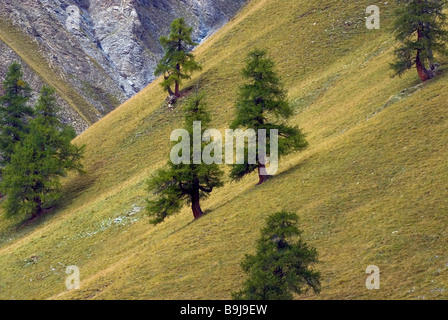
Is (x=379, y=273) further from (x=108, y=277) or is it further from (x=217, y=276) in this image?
(x=108, y=277)

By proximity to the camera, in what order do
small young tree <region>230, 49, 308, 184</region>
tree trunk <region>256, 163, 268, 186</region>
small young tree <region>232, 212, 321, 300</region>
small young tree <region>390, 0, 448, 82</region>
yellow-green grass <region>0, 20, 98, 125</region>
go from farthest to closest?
1. yellow-green grass <region>0, 20, 98, 125</region>
2. small young tree <region>390, 0, 448, 82</region>
3. tree trunk <region>256, 163, 268, 186</region>
4. small young tree <region>230, 49, 308, 184</region>
5. small young tree <region>232, 212, 321, 300</region>

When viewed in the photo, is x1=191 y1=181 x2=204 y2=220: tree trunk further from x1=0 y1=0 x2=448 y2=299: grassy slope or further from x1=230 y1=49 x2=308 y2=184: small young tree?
x1=230 y1=49 x2=308 y2=184: small young tree

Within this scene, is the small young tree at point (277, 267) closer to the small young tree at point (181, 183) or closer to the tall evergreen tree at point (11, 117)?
the small young tree at point (181, 183)

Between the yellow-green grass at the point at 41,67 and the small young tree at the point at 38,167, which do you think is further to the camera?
the yellow-green grass at the point at 41,67

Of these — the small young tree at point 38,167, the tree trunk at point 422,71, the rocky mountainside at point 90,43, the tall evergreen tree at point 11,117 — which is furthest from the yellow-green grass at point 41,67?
the tree trunk at point 422,71

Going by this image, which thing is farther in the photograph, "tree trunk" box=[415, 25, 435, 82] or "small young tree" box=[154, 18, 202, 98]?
"small young tree" box=[154, 18, 202, 98]

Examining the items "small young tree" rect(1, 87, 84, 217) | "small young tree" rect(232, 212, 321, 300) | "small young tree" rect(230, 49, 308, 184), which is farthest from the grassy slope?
"small young tree" rect(232, 212, 321, 300)

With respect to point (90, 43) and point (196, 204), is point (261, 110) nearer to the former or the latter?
point (196, 204)
